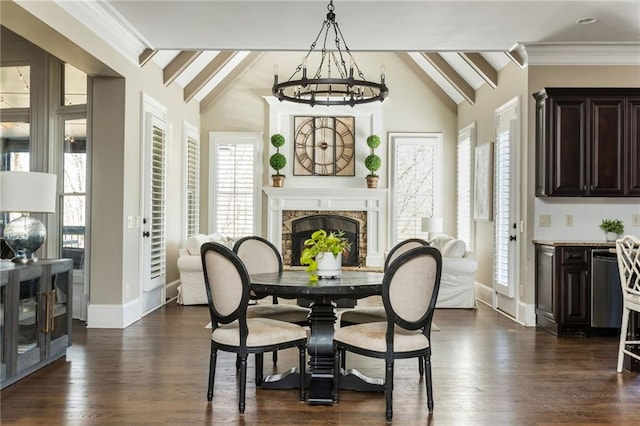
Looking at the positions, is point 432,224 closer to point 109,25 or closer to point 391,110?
point 391,110

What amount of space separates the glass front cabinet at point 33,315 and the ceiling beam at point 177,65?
332 centimetres

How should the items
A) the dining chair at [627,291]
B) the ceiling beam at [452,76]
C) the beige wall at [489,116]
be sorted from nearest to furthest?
the dining chair at [627,291] < the beige wall at [489,116] < the ceiling beam at [452,76]

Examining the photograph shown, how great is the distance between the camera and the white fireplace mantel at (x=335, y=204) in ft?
31.3

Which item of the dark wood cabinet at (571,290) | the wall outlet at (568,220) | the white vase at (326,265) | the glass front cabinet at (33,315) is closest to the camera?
the glass front cabinet at (33,315)

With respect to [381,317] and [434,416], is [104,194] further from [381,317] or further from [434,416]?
[434,416]

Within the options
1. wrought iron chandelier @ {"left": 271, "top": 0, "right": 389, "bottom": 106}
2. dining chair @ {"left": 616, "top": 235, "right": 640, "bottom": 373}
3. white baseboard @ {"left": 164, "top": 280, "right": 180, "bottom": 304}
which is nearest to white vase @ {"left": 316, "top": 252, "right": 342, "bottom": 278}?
wrought iron chandelier @ {"left": 271, "top": 0, "right": 389, "bottom": 106}

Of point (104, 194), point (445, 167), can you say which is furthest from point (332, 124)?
point (104, 194)

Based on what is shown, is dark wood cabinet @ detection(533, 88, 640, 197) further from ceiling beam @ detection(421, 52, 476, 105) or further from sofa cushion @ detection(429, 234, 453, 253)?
ceiling beam @ detection(421, 52, 476, 105)

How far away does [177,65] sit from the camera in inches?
288

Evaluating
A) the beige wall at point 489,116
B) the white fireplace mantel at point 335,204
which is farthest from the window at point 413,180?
the beige wall at point 489,116

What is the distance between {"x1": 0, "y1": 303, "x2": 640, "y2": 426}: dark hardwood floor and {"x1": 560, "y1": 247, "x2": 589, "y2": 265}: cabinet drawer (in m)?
0.76

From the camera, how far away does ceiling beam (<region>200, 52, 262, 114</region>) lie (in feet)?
31.0

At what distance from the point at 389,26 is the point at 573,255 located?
289cm

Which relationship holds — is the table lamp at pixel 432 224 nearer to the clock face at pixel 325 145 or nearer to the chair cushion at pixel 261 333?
the clock face at pixel 325 145
